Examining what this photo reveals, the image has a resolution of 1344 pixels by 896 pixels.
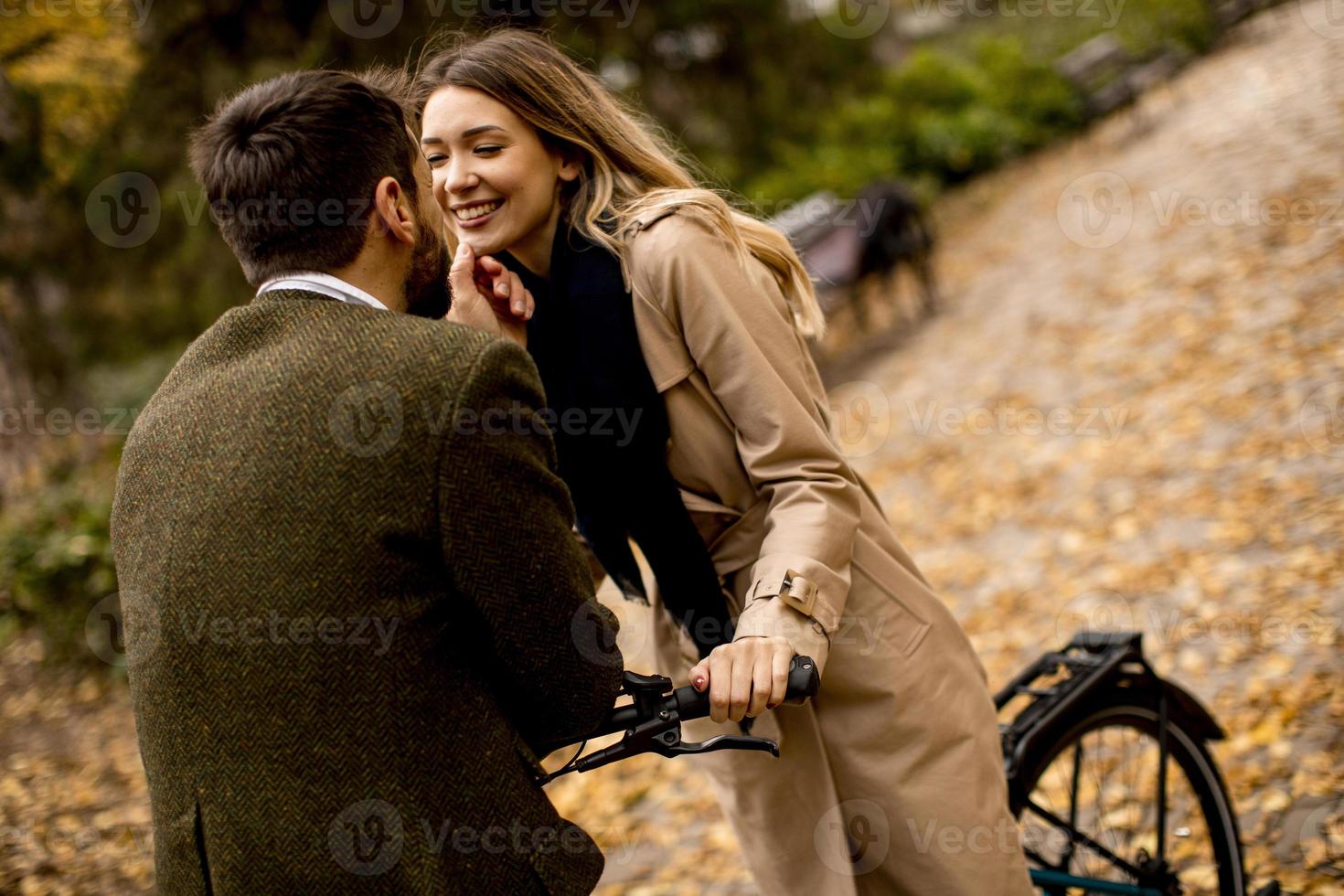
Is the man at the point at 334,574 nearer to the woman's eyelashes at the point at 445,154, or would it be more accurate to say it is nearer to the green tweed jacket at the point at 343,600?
the green tweed jacket at the point at 343,600

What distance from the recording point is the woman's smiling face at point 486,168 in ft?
6.62

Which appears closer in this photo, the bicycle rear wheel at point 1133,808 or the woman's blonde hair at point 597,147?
the woman's blonde hair at point 597,147

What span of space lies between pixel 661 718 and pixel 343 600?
569 mm

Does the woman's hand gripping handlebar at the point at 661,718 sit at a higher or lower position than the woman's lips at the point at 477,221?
lower

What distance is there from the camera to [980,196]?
1344 centimetres

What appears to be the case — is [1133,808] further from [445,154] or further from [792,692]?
[445,154]

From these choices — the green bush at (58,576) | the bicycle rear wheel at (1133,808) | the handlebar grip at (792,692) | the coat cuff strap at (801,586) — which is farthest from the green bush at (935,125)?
the handlebar grip at (792,692)

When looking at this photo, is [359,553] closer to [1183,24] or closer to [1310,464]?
[1310,464]

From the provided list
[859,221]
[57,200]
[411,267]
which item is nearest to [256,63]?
[57,200]

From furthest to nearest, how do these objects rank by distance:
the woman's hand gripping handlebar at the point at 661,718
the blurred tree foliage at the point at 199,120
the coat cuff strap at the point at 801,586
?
the blurred tree foliage at the point at 199,120 → the coat cuff strap at the point at 801,586 → the woman's hand gripping handlebar at the point at 661,718

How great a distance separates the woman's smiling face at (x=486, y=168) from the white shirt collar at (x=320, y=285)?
1.99ft

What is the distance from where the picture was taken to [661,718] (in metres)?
1.65

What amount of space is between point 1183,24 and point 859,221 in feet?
30.2

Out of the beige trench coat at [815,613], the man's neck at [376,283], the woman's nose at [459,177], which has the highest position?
the woman's nose at [459,177]
